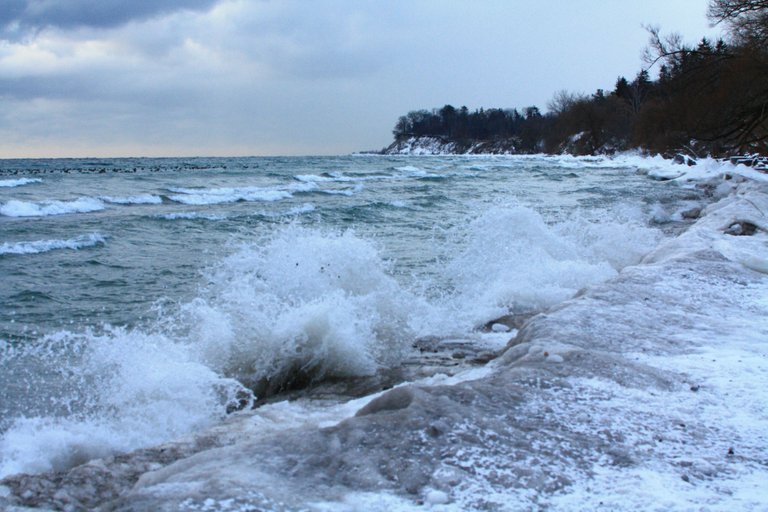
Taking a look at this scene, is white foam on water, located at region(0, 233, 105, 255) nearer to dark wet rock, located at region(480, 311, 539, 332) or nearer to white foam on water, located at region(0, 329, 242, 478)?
white foam on water, located at region(0, 329, 242, 478)

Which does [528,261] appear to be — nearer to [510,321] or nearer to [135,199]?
[510,321]

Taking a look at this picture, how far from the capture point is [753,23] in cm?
1897

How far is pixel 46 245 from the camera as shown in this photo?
13258 millimetres

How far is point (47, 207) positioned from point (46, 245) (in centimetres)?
A: 867

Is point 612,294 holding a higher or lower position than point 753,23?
lower

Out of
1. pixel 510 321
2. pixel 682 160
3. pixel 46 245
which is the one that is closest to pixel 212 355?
pixel 510 321

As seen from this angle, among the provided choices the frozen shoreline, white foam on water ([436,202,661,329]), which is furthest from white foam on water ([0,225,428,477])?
white foam on water ([436,202,661,329])

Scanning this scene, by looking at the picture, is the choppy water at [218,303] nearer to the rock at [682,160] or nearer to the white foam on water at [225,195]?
the white foam on water at [225,195]

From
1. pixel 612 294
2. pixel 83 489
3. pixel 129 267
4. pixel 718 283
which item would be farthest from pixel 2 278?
pixel 718 283

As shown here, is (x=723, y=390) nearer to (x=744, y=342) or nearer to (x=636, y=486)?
(x=744, y=342)

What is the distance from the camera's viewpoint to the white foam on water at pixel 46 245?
41.5ft

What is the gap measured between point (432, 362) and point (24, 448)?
3237 millimetres

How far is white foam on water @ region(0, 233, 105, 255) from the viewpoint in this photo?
41.5ft

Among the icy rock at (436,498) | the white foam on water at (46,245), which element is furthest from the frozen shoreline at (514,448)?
the white foam on water at (46,245)
